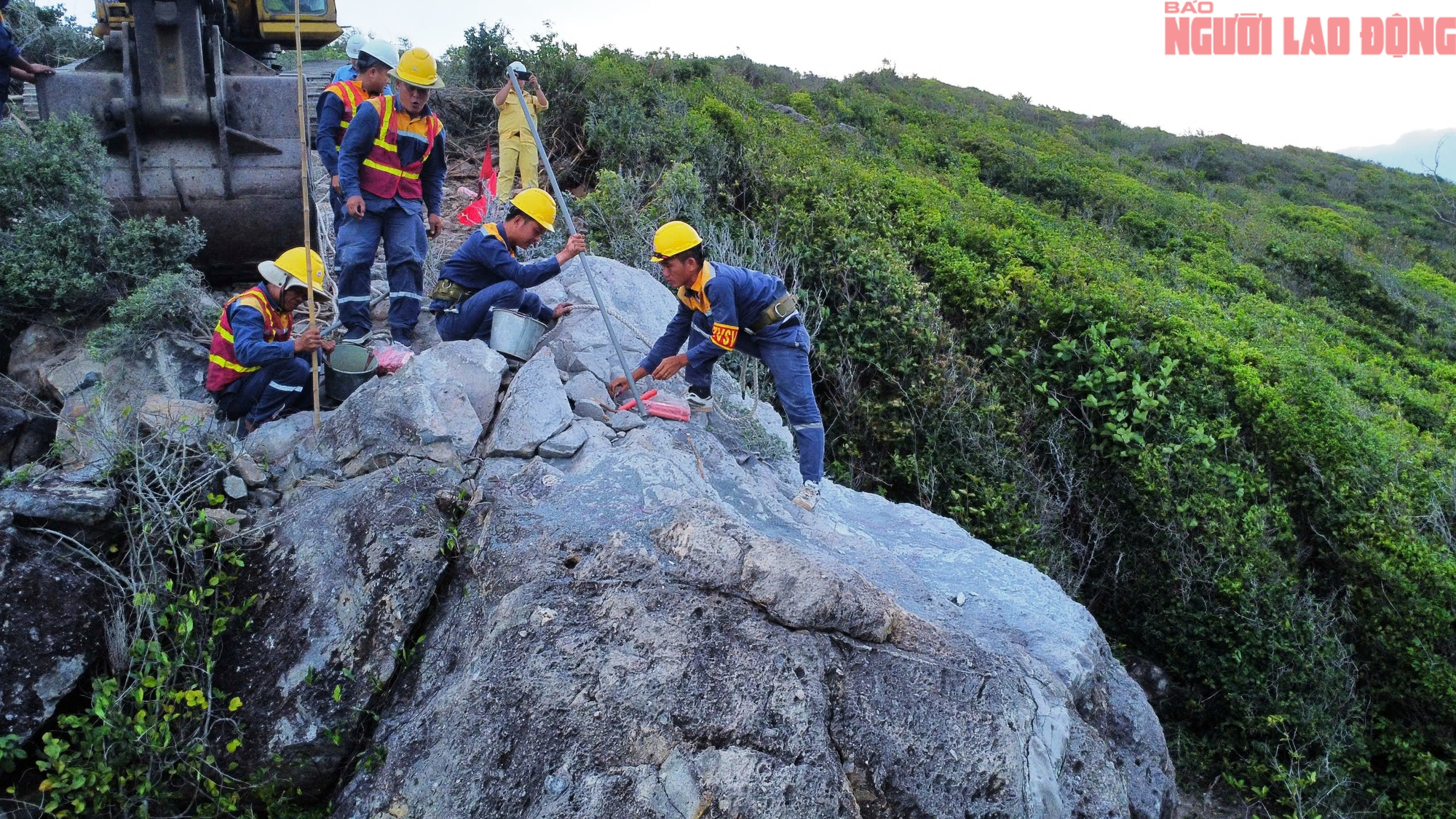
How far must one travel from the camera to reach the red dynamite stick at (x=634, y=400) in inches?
207

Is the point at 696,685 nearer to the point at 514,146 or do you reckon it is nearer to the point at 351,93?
the point at 351,93

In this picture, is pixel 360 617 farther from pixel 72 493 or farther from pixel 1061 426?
pixel 1061 426

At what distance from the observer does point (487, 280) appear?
6.05 meters

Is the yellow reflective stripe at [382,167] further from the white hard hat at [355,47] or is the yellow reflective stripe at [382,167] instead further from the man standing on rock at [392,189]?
the white hard hat at [355,47]

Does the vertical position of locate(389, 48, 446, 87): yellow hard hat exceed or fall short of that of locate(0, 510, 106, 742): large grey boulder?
it exceeds it

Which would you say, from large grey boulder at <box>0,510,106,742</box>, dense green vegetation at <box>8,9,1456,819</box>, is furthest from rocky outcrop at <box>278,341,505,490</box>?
dense green vegetation at <box>8,9,1456,819</box>

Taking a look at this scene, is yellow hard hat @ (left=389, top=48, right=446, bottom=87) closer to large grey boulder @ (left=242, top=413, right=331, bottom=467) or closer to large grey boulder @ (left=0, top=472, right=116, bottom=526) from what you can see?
large grey boulder @ (left=242, top=413, right=331, bottom=467)

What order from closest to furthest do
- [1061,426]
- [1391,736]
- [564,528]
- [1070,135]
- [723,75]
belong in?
[564,528], [1391,736], [1061,426], [723,75], [1070,135]

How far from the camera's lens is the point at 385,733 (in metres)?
3.71

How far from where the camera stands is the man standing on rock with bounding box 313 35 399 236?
6090 mm

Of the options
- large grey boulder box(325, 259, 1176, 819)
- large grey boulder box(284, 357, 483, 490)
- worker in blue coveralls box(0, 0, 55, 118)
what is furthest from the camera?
worker in blue coveralls box(0, 0, 55, 118)

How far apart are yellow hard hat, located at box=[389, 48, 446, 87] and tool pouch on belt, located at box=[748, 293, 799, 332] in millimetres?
2483

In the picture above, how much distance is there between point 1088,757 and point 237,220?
22.8 ft

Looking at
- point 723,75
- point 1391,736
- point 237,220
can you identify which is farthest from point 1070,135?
point 237,220
